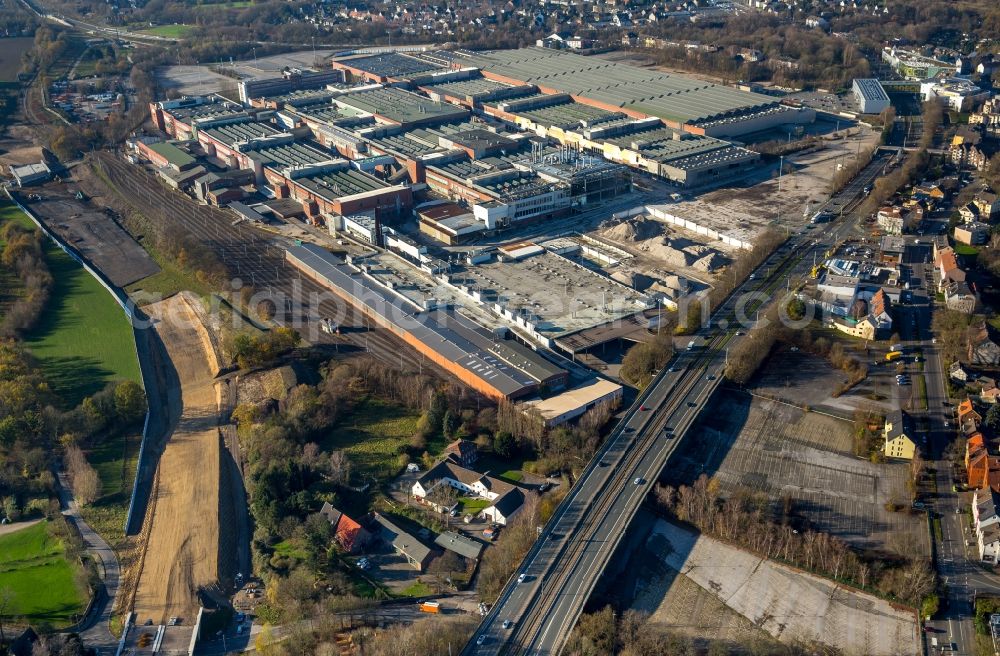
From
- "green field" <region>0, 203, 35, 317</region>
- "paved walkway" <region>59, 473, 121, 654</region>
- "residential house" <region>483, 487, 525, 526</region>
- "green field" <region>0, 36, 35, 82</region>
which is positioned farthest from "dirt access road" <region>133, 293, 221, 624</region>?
"green field" <region>0, 36, 35, 82</region>

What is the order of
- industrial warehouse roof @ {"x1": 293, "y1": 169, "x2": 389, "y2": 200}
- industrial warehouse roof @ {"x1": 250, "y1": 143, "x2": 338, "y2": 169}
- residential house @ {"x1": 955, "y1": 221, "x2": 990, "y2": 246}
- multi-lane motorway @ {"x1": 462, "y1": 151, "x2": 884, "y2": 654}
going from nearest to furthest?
1. multi-lane motorway @ {"x1": 462, "y1": 151, "x2": 884, "y2": 654}
2. residential house @ {"x1": 955, "y1": 221, "x2": 990, "y2": 246}
3. industrial warehouse roof @ {"x1": 293, "y1": 169, "x2": 389, "y2": 200}
4. industrial warehouse roof @ {"x1": 250, "y1": 143, "x2": 338, "y2": 169}

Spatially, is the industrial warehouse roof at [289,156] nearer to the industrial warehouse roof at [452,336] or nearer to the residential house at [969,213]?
the industrial warehouse roof at [452,336]

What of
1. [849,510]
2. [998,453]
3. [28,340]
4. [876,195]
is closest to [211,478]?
[28,340]

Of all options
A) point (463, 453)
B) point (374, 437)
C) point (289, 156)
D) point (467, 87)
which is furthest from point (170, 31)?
point (463, 453)

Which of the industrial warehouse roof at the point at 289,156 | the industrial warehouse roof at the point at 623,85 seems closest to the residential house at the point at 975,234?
the industrial warehouse roof at the point at 623,85

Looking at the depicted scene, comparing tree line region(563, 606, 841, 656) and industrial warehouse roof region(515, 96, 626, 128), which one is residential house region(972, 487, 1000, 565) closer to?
tree line region(563, 606, 841, 656)

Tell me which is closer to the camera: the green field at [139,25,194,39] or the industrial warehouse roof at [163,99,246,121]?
the industrial warehouse roof at [163,99,246,121]
